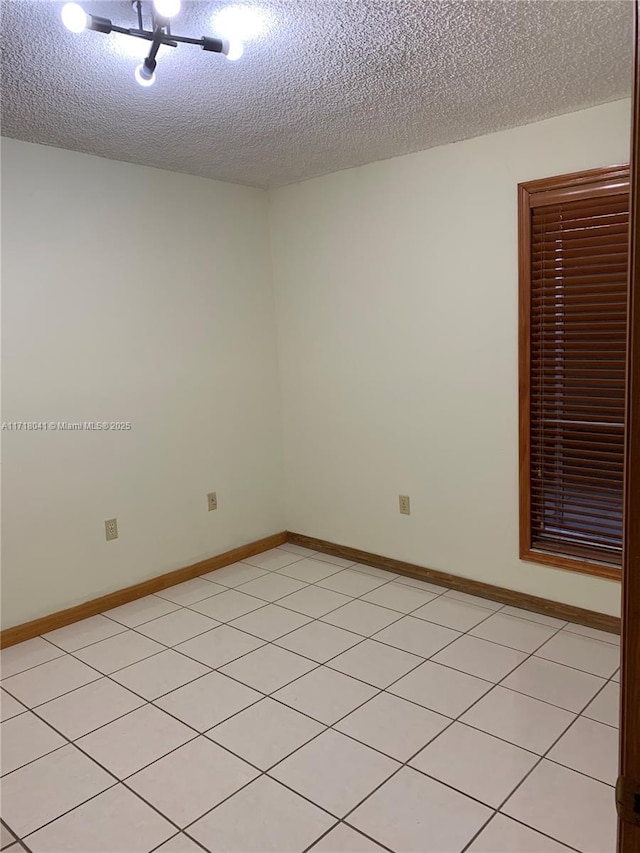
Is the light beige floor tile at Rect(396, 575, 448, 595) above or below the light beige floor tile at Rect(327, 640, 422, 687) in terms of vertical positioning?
above

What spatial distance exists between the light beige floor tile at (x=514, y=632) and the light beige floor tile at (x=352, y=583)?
2.32 feet

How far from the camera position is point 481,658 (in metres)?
2.72

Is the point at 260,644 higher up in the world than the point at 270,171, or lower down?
lower down

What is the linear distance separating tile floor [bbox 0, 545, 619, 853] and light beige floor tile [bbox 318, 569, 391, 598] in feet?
0.40

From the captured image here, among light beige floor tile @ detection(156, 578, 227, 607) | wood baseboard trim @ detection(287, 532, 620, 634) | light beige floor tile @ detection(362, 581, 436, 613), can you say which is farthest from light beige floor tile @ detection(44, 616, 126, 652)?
wood baseboard trim @ detection(287, 532, 620, 634)

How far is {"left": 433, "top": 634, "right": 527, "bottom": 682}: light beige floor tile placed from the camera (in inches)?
103

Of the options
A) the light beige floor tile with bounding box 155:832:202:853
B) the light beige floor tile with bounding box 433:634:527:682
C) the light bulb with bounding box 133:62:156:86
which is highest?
the light bulb with bounding box 133:62:156:86

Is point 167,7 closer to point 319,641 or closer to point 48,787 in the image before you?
point 48,787

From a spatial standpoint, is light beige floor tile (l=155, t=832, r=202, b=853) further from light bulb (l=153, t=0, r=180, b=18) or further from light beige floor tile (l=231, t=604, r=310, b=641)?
light bulb (l=153, t=0, r=180, b=18)

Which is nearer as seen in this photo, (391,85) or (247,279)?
(391,85)

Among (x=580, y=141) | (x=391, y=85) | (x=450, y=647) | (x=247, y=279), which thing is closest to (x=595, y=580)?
(x=450, y=647)

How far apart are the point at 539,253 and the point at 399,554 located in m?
1.82

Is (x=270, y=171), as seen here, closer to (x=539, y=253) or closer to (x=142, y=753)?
(x=539, y=253)

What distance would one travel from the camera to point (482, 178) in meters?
3.09
